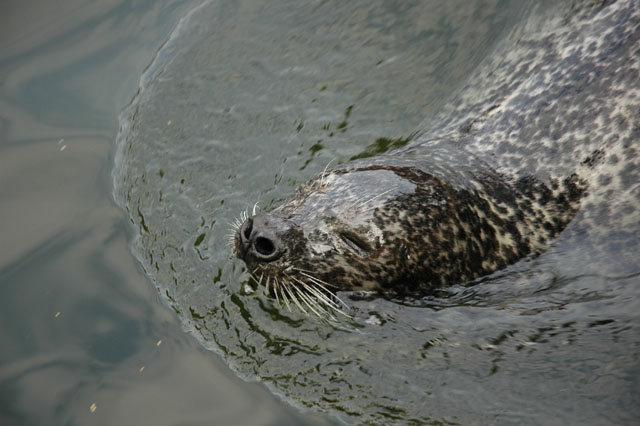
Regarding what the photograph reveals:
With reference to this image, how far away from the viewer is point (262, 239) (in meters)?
5.33

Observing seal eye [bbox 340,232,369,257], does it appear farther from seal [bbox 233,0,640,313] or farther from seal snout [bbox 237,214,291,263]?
seal snout [bbox 237,214,291,263]

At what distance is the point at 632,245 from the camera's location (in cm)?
550

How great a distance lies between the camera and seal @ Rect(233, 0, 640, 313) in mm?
5414

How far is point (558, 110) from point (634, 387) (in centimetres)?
239

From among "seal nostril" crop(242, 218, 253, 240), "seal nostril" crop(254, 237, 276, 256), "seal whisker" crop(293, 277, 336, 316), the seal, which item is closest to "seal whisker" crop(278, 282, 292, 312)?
the seal

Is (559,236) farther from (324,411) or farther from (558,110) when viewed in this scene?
(324,411)

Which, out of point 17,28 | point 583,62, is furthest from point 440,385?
point 17,28

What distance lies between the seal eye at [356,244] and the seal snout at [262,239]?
0.44 meters

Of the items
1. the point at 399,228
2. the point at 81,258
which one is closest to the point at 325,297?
the point at 399,228

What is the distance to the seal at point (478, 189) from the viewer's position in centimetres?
541

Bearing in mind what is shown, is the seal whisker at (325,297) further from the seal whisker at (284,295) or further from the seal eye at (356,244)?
the seal eye at (356,244)

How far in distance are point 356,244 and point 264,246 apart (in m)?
0.69

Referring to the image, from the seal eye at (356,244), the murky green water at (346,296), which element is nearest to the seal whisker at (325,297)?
the murky green water at (346,296)

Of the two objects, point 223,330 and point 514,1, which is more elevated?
point 514,1
